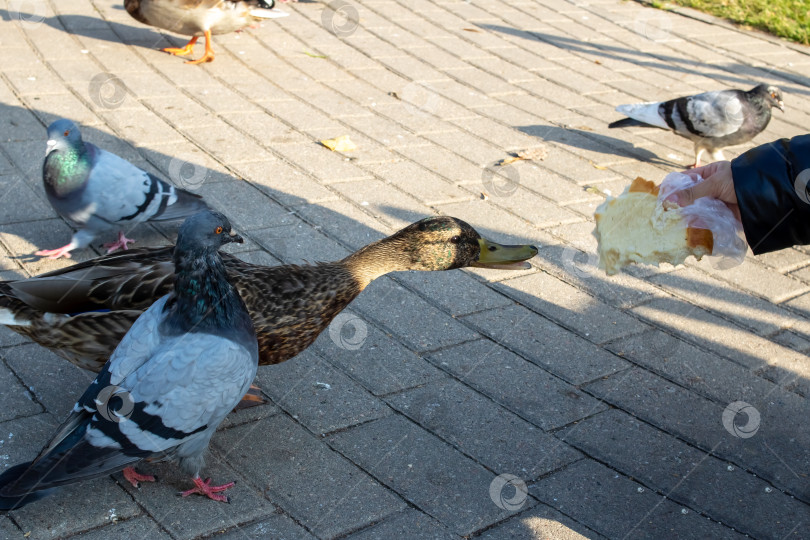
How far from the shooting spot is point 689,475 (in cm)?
341

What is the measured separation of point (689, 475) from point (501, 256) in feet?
4.41

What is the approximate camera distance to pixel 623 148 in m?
6.64

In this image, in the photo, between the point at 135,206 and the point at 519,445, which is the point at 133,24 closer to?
the point at 135,206

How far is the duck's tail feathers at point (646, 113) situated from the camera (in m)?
6.49

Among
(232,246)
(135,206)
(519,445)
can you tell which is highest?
(135,206)

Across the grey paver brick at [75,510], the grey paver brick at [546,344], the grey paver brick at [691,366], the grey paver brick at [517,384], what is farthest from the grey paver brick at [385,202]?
the grey paver brick at [75,510]

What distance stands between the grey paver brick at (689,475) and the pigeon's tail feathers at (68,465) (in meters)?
2.01

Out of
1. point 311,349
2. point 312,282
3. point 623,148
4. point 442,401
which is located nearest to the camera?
point 312,282

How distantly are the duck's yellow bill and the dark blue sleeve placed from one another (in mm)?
1006

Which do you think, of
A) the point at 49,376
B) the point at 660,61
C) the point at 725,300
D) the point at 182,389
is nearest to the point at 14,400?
the point at 49,376

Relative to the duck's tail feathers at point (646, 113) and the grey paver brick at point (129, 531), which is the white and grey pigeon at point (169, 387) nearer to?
the grey paver brick at point (129, 531)

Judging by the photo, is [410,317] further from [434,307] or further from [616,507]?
[616,507]

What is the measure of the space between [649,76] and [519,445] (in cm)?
584

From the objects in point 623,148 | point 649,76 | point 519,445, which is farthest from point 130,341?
point 649,76
